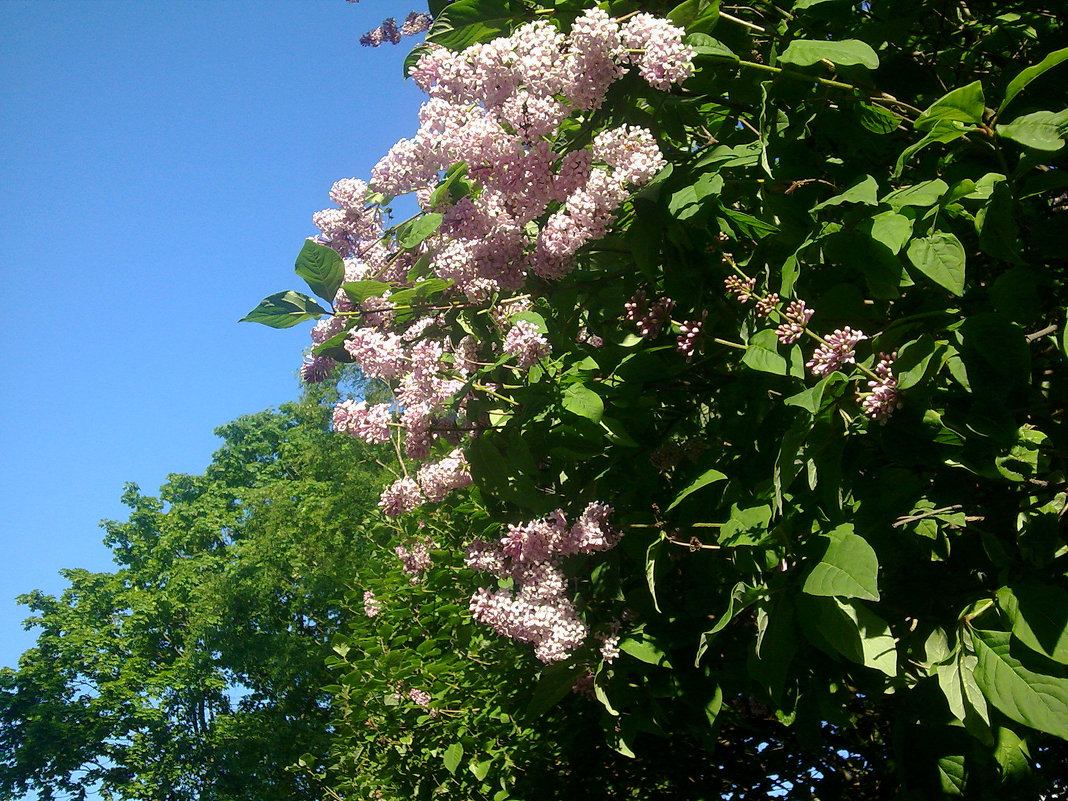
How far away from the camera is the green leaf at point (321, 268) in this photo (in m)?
3.11

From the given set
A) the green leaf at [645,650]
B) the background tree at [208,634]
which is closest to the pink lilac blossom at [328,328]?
the green leaf at [645,650]


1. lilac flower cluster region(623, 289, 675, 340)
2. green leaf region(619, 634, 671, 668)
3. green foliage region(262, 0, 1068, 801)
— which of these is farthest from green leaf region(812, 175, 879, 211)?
green leaf region(619, 634, 671, 668)

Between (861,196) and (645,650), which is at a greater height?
(861,196)

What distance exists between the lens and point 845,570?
2.03 metres

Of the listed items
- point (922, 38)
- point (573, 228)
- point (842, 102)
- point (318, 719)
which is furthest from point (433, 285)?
point (318, 719)

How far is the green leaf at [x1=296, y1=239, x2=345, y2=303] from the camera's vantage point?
3114 mm

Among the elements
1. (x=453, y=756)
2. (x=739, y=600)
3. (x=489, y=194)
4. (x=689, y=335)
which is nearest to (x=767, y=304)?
(x=689, y=335)

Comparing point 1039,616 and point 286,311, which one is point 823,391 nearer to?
point 1039,616

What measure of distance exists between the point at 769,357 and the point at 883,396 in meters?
0.30

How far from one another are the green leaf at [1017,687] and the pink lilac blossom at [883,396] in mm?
580

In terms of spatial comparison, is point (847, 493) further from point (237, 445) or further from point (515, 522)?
point (237, 445)

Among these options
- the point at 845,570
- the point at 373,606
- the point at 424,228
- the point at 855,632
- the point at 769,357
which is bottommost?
the point at 855,632

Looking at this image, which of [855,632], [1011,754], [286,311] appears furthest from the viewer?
[286,311]

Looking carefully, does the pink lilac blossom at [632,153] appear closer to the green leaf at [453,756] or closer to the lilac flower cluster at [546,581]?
the lilac flower cluster at [546,581]
